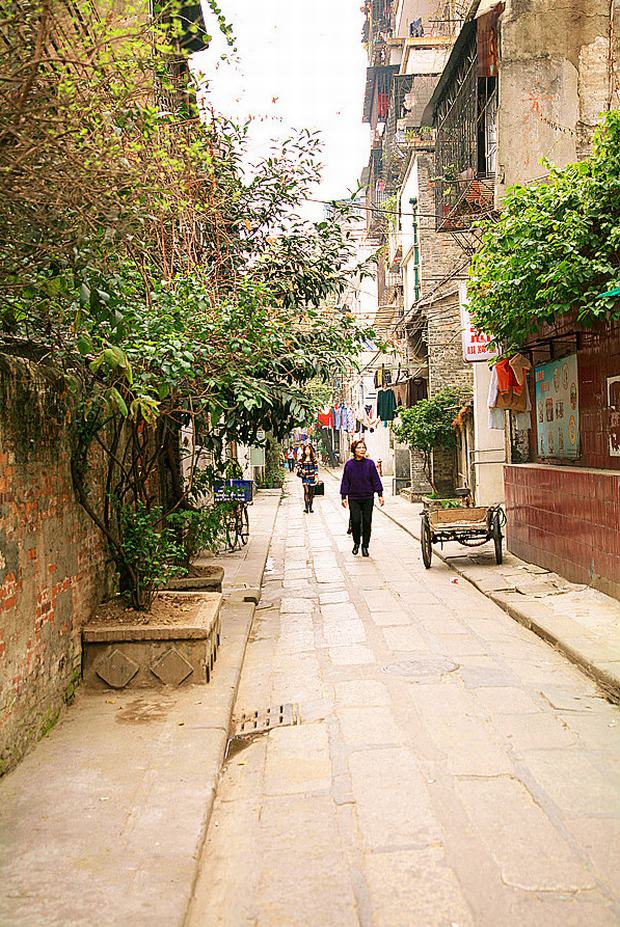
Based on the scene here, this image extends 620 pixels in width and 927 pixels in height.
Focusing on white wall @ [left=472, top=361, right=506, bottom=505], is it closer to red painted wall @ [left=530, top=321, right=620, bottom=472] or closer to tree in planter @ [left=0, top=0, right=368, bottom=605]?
red painted wall @ [left=530, top=321, right=620, bottom=472]

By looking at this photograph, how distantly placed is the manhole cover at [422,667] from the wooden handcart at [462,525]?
210 inches

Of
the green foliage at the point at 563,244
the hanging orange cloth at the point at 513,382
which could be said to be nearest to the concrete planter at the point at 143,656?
the green foliage at the point at 563,244

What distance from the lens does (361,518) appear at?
50.1 feet

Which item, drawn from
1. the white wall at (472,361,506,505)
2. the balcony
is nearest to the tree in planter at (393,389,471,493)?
the white wall at (472,361,506,505)

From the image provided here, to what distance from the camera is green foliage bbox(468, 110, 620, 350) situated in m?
9.07

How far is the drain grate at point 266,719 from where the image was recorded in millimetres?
6238

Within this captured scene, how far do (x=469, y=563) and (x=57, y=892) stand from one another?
421 inches

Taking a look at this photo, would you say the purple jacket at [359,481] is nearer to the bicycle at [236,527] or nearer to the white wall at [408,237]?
the bicycle at [236,527]

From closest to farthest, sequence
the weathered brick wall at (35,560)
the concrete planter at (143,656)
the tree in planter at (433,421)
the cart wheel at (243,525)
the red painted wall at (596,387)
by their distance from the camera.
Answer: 1. the weathered brick wall at (35,560)
2. the concrete planter at (143,656)
3. the red painted wall at (596,387)
4. the cart wheel at (243,525)
5. the tree in planter at (433,421)

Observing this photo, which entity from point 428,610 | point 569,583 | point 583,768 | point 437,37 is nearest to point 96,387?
point 583,768

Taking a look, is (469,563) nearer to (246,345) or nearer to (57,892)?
(246,345)

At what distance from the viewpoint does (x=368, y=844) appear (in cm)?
418

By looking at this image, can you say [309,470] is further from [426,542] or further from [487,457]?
[426,542]

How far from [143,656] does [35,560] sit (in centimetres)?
148
